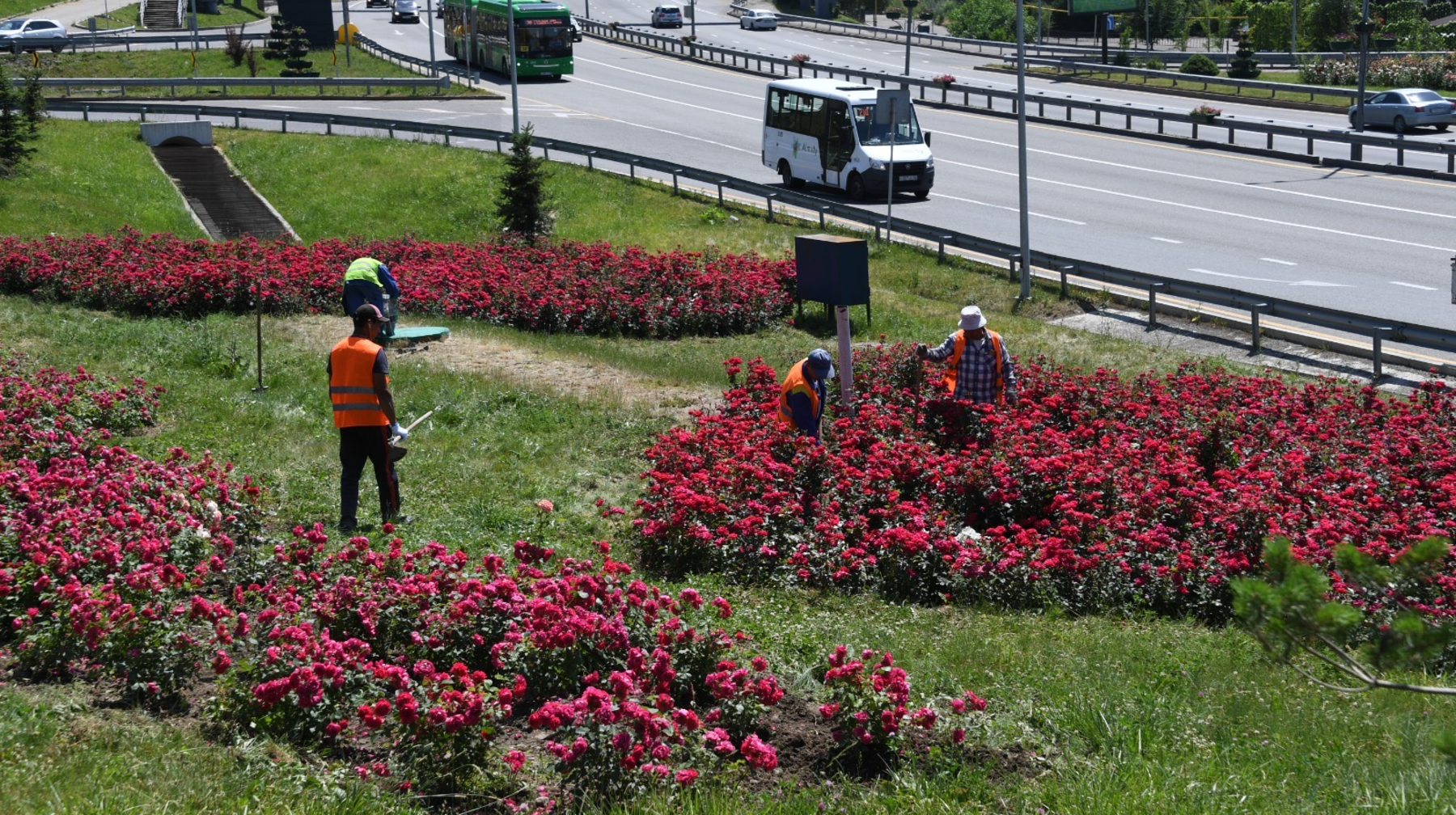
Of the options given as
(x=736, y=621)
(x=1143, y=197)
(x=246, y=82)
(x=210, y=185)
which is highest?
(x=246, y=82)

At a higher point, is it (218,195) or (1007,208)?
(218,195)

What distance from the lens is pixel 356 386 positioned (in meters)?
9.38

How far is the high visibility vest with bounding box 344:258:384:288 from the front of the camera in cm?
1371

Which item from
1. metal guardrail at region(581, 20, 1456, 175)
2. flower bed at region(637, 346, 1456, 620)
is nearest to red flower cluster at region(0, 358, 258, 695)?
flower bed at region(637, 346, 1456, 620)

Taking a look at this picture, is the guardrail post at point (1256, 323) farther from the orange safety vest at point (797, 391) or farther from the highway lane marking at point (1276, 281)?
the orange safety vest at point (797, 391)

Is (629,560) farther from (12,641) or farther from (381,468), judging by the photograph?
(12,641)

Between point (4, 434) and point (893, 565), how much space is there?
6497 mm

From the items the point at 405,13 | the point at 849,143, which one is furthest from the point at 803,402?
the point at 405,13

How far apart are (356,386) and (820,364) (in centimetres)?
346

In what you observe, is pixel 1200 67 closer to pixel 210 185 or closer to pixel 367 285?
pixel 210 185

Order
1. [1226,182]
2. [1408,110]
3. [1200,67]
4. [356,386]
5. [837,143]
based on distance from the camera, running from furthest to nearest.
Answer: [1200,67], [1408,110], [1226,182], [837,143], [356,386]

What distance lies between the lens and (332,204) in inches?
1179

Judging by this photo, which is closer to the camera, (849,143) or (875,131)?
(875,131)

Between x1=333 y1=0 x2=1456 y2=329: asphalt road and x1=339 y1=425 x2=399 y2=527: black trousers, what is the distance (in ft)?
51.0
